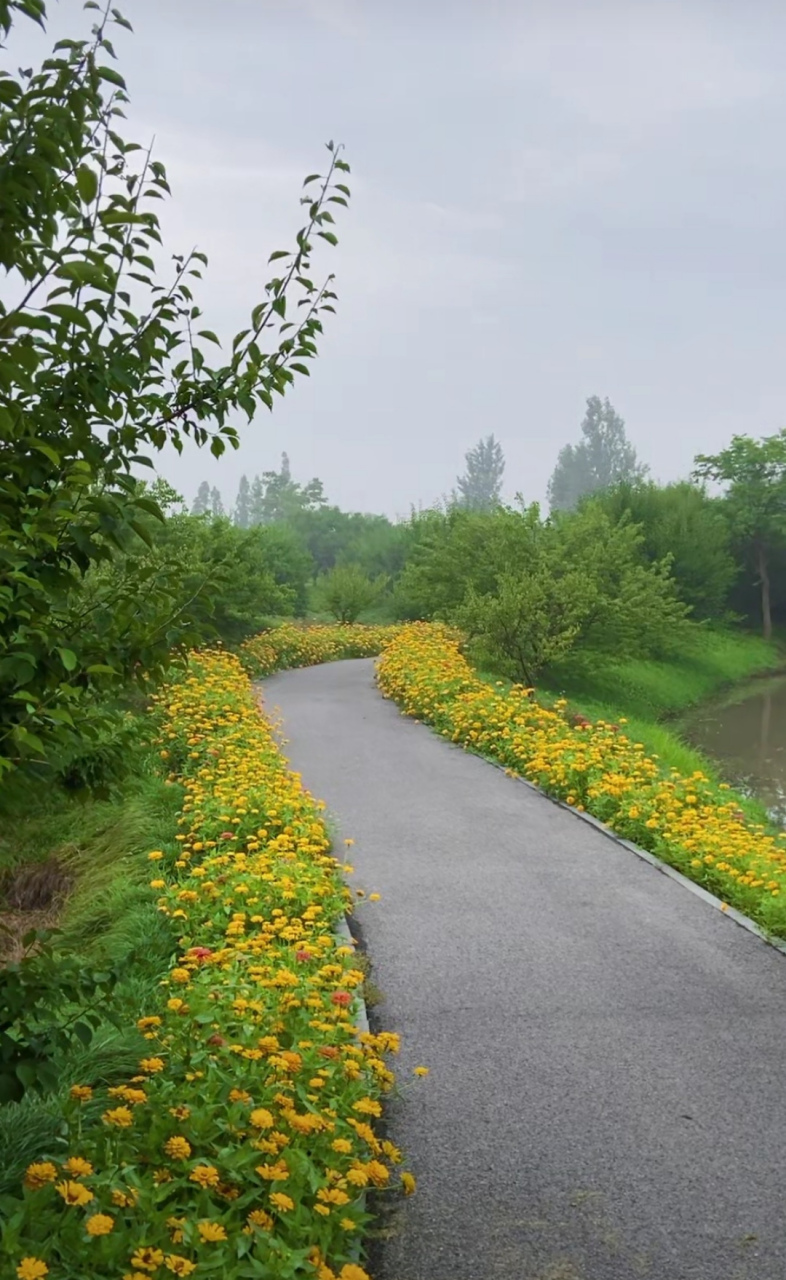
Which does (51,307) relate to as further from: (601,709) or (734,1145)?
(601,709)

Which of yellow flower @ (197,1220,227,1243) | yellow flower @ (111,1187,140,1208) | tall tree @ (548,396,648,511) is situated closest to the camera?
yellow flower @ (197,1220,227,1243)

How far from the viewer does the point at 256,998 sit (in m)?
4.25

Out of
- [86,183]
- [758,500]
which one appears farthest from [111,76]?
[758,500]

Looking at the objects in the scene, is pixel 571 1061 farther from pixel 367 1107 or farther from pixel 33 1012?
pixel 33 1012

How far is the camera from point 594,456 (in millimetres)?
117438

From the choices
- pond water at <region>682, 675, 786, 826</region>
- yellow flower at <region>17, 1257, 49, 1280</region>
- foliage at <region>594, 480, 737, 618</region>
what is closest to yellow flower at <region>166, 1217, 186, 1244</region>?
yellow flower at <region>17, 1257, 49, 1280</region>

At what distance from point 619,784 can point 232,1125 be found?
5.76m

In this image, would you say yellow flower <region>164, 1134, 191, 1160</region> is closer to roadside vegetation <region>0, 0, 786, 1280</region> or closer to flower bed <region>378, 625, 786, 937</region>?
roadside vegetation <region>0, 0, 786, 1280</region>

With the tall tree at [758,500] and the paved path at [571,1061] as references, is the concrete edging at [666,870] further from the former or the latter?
the tall tree at [758,500]

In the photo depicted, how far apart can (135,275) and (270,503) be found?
308 feet

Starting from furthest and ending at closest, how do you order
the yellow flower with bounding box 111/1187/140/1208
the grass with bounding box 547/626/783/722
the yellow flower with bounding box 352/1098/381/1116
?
the grass with bounding box 547/626/783/722 < the yellow flower with bounding box 352/1098/381/1116 < the yellow flower with bounding box 111/1187/140/1208

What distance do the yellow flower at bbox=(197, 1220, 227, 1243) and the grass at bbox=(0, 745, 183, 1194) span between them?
1.90 feet

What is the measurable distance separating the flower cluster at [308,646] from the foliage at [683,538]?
8.74 meters

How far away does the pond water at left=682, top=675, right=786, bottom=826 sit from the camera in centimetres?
1384
